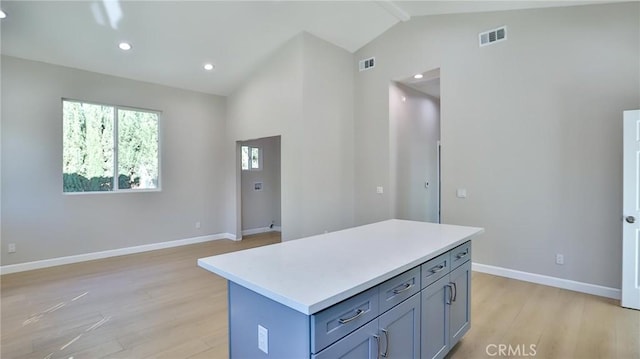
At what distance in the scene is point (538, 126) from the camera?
390cm

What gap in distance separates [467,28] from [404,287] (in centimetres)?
417

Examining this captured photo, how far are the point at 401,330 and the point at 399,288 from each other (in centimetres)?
23

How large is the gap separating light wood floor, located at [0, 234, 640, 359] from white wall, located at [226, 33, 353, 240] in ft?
6.08

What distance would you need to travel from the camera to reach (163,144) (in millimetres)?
5984

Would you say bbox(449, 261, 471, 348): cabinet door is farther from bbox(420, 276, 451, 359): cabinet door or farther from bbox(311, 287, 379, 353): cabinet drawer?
bbox(311, 287, 379, 353): cabinet drawer

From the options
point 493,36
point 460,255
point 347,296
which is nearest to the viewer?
point 347,296

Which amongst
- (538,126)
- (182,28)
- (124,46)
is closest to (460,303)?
(538,126)

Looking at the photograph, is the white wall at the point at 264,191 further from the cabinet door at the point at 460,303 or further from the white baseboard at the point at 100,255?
the cabinet door at the point at 460,303

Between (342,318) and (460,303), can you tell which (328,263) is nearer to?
(342,318)

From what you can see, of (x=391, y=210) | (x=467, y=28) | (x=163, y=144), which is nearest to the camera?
(x=467, y=28)

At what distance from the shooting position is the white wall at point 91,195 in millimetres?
4480

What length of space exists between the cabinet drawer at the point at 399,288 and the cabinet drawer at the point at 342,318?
71 millimetres

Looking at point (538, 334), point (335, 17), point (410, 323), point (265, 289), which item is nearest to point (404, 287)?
point (410, 323)

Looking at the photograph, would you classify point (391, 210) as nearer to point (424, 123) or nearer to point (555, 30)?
point (424, 123)
